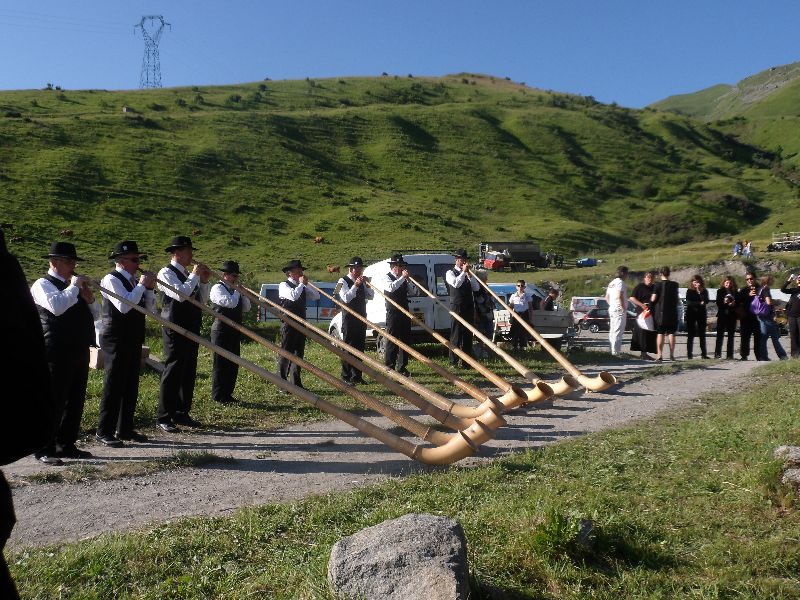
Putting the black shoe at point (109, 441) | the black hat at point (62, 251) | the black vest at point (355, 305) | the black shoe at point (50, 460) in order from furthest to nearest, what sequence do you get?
1. the black vest at point (355, 305)
2. the black shoe at point (109, 441)
3. the black hat at point (62, 251)
4. the black shoe at point (50, 460)

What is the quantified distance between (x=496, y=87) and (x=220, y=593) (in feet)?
416

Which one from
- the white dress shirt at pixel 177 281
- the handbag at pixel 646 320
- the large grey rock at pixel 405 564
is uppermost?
the white dress shirt at pixel 177 281

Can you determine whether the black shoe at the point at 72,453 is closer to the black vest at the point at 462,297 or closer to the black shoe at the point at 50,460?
the black shoe at the point at 50,460

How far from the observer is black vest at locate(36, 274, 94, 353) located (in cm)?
696

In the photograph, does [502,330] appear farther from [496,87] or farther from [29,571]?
[496,87]

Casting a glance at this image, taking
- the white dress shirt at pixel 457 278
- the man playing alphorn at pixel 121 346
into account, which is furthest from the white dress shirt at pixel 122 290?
the white dress shirt at pixel 457 278

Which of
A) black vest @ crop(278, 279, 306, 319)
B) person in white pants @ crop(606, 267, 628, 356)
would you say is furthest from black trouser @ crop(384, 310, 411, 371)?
person in white pants @ crop(606, 267, 628, 356)

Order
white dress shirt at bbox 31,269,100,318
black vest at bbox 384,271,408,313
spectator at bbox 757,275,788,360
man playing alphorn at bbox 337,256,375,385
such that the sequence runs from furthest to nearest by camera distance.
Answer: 1. spectator at bbox 757,275,788,360
2. black vest at bbox 384,271,408,313
3. man playing alphorn at bbox 337,256,375,385
4. white dress shirt at bbox 31,269,100,318

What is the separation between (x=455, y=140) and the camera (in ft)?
284

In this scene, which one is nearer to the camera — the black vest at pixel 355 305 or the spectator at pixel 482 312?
the black vest at pixel 355 305

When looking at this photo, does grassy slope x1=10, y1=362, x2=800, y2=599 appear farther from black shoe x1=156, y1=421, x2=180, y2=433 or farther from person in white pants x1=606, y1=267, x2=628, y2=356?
person in white pants x1=606, y1=267, x2=628, y2=356

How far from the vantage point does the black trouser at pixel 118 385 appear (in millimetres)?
7684

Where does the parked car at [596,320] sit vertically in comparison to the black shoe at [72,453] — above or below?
above

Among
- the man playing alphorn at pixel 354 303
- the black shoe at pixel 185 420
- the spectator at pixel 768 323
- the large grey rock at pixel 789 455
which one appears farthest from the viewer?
the spectator at pixel 768 323
